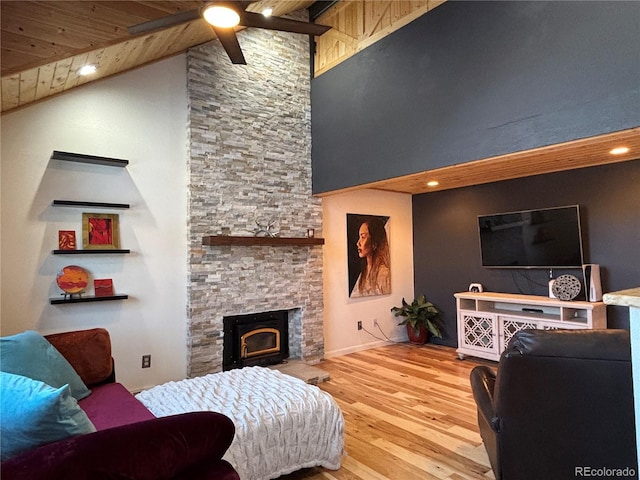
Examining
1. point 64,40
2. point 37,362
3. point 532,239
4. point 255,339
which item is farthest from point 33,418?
point 532,239

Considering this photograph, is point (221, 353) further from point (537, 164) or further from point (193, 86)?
point (537, 164)

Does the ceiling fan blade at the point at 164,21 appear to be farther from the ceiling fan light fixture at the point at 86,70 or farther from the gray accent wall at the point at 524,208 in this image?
the gray accent wall at the point at 524,208

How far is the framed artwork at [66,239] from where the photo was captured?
3289 millimetres

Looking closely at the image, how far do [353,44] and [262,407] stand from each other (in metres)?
4.09

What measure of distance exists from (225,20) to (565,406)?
9.37ft

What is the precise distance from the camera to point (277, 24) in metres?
2.72

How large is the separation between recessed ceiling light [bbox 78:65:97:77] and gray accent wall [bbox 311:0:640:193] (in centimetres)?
251

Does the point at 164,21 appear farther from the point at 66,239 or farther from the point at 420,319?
the point at 420,319

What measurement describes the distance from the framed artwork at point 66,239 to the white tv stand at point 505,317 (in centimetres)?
424

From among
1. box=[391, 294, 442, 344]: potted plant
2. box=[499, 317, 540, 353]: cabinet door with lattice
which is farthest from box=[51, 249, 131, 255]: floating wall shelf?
box=[499, 317, 540, 353]: cabinet door with lattice

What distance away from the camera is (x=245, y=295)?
14.1ft

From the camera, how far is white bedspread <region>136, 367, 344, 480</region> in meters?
2.08

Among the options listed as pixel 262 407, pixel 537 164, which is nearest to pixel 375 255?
pixel 537 164

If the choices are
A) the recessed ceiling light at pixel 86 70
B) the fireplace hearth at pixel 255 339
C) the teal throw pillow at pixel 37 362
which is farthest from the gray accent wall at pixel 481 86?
the teal throw pillow at pixel 37 362
